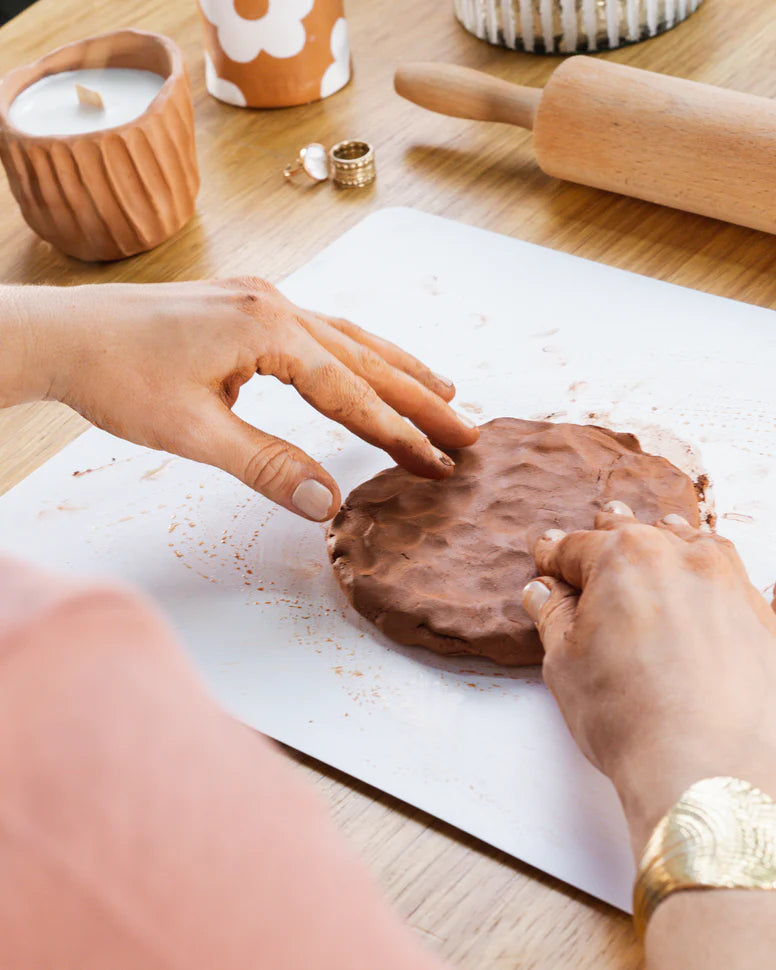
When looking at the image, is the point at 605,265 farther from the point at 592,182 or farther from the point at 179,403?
the point at 179,403

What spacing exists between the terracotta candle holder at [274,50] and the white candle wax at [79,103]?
172 millimetres

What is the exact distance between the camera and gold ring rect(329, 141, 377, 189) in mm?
1448

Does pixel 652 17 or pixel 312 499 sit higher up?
pixel 652 17

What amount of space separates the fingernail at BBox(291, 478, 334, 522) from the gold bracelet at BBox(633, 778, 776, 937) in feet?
1.42

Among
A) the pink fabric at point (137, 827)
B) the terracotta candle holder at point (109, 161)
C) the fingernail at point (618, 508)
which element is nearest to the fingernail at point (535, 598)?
the fingernail at point (618, 508)

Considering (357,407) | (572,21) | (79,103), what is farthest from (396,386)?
(572,21)

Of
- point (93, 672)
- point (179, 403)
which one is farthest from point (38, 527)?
point (93, 672)

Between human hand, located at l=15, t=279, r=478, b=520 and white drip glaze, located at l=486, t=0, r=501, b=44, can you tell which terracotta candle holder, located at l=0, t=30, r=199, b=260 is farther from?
white drip glaze, located at l=486, t=0, r=501, b=44

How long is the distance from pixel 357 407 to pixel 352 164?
57 cm

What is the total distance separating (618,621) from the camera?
77cm

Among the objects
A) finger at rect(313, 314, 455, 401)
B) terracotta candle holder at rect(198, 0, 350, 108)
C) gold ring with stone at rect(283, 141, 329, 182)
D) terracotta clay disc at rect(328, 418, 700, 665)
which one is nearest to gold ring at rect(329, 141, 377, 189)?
gold ring with stone at rect(283, 141, 329, 182)

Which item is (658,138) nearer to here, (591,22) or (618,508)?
(591,22)

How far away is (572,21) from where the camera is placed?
1.54 m

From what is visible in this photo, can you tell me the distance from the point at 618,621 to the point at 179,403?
1.40ft
